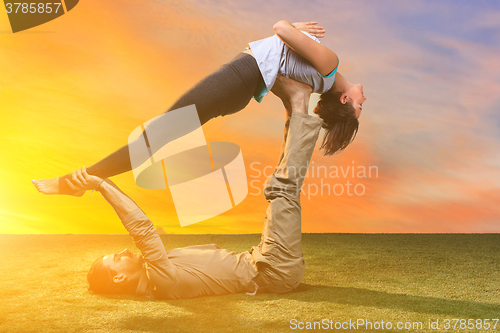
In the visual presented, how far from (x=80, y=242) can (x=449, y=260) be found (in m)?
3.17

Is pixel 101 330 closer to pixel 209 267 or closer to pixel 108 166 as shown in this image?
pixel 209 267

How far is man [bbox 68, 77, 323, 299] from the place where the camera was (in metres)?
1.79

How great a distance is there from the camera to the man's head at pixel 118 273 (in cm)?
186

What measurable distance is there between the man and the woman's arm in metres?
0.20

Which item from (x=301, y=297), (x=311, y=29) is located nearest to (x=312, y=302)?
(x=301, y=297)

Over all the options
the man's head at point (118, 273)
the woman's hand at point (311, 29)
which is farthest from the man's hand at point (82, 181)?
the woman's hand at point (311, 29)

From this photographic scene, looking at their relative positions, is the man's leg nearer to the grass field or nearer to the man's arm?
the grass field

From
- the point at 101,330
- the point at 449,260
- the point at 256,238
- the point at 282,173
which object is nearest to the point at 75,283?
the point at 101,330

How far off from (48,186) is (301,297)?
1.44 m

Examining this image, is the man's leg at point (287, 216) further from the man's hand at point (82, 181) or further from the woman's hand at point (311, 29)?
the man's hand at point (82, 181)

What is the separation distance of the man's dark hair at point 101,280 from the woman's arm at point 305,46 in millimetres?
1474

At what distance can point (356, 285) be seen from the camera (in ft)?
6.72

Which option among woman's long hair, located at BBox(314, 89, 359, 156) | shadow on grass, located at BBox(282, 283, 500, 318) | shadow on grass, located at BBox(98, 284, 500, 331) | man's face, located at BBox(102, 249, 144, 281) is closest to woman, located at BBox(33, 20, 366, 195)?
woman's long hair, located at BBox(314, 89, 359, 156)

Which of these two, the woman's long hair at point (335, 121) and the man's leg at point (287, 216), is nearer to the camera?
the man's leg at point (287, 216)
